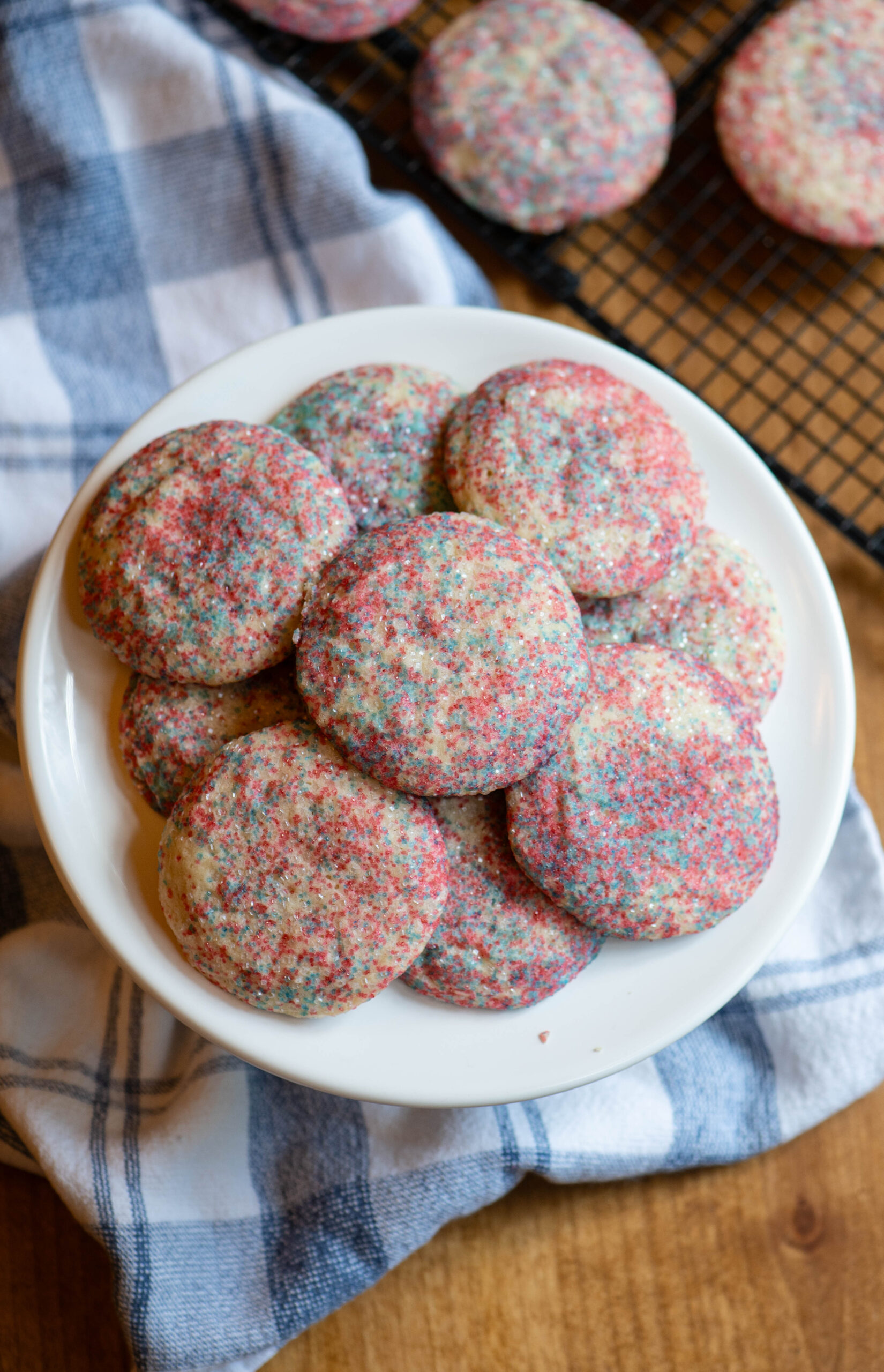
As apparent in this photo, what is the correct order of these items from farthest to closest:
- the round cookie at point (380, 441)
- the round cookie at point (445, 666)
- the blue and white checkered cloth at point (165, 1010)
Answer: the blue and white checkered cloth at point (165, 1010)
the round cookie at point (380, 441)
the round cookie at point (445, 666)

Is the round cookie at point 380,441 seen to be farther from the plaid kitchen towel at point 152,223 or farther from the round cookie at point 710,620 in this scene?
the plaid kitchen towel at point 152,223

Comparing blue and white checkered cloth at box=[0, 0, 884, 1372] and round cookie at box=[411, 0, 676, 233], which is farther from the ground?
round cookie at box=[411, 0, 676, 233]

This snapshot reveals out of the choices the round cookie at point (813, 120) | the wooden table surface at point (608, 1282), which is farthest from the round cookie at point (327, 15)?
the wooden table surface at point (608, 1282)

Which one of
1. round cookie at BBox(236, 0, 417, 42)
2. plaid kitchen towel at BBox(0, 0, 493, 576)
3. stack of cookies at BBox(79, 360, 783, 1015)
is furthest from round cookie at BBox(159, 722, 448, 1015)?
round cookie at BBox(236, 0, 417, 42)

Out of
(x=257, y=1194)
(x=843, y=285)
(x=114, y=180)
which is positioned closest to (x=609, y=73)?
(x=843, y=285)

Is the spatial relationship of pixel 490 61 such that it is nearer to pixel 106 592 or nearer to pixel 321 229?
pixel 321 229

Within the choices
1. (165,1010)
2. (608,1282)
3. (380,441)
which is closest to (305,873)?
(380,441)

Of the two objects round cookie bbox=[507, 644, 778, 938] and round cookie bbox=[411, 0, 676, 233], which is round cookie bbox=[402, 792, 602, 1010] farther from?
round cookie bbox=[411, 0, 676, 233]

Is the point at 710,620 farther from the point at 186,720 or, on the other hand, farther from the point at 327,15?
the point at 327,15
